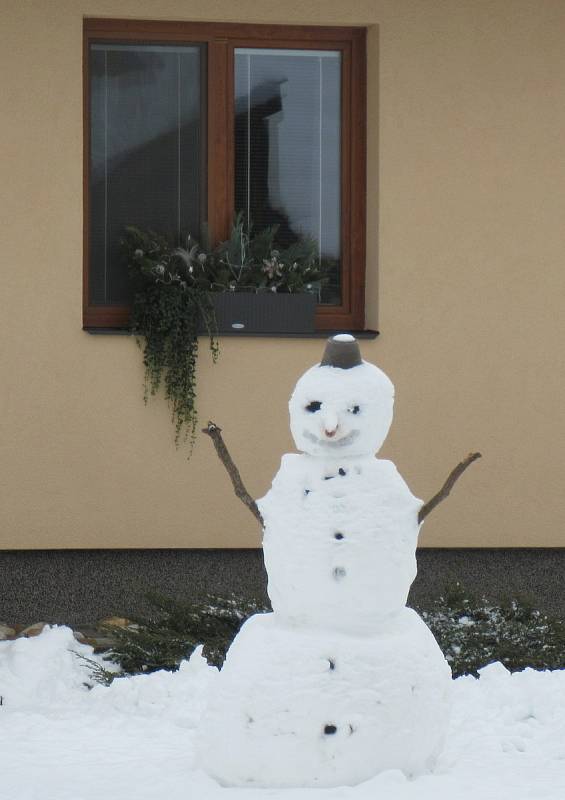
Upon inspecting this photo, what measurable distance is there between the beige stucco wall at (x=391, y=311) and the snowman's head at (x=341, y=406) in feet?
10.2

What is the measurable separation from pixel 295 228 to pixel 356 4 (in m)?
1.16

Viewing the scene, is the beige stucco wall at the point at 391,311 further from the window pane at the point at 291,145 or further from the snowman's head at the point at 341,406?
the snowman's head at the point at 341,406

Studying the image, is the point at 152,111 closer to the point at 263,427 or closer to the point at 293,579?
the point at 263,427

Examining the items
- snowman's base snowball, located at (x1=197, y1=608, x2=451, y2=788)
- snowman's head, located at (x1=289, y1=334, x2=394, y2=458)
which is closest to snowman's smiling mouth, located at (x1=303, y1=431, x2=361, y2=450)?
snowman's head, located at (x1=289, y1=334, x2=394, y2=458)

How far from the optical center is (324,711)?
10.3 feet

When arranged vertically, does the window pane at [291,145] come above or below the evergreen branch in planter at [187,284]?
above

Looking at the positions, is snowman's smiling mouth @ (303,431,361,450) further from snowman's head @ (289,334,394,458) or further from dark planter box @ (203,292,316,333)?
dark planter box @ (203,292,316,333)

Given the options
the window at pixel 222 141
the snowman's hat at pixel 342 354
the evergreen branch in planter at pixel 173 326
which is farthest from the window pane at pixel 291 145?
the snowman's hat at pixel 342 354

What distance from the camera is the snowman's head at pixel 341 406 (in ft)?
10.8

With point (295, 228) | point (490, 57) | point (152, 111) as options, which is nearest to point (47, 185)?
point (152, 111)

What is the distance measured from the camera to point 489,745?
12.5ft

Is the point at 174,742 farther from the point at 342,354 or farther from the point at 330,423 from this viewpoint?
the point at 342,354

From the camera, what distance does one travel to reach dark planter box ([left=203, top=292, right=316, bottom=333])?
21.1 ft

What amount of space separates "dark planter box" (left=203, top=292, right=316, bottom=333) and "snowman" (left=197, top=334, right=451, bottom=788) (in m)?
3.09
